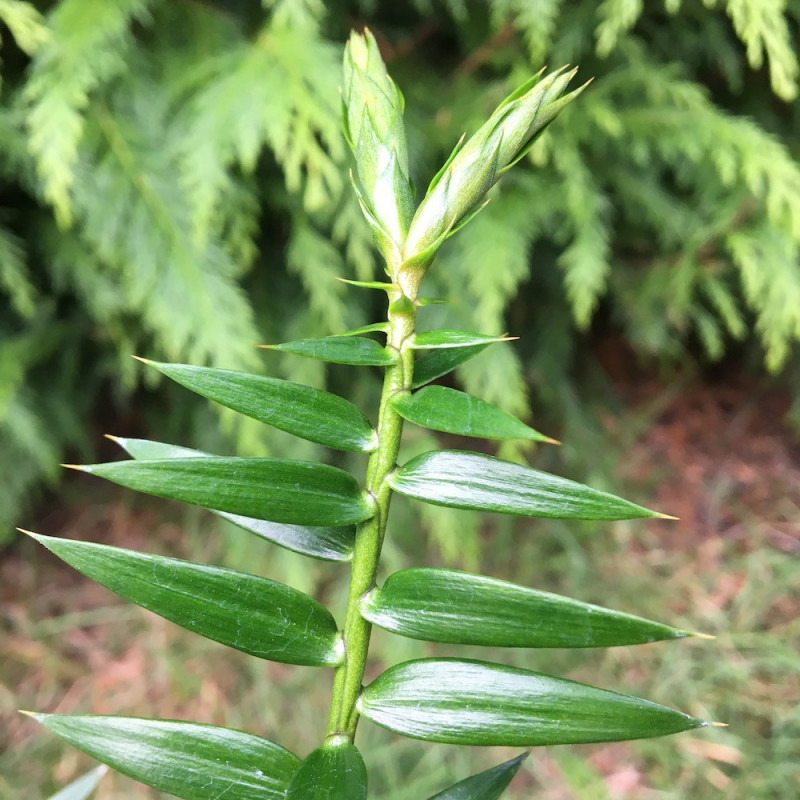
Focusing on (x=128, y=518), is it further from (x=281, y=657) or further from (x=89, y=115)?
(x=281, y=657)

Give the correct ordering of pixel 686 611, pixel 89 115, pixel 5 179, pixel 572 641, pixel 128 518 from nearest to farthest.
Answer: pixel 572 641
pixel 89 115
pixel 5 179
pixel 686 611
pixel 128 518

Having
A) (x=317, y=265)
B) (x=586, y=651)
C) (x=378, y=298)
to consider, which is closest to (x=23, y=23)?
(x=317, y=265)

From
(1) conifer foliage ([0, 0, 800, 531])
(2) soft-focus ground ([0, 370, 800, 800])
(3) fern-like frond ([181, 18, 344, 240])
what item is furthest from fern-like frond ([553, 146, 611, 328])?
(2) soft-focus ground ([0, 370, 800, 800])

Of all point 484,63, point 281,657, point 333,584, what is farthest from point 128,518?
point 281,657

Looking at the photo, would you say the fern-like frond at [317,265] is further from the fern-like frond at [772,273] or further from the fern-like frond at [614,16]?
the fern-like frond at [772,273]

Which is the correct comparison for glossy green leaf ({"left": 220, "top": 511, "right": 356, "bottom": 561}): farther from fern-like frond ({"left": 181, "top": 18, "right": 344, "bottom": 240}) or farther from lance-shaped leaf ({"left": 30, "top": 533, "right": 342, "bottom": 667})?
fern-like frond ({"left": 181, "top": 18, "right": 344, "bottom": 240})

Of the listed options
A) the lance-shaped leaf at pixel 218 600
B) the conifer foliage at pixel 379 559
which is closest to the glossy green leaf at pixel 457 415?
the conifer foliage at pixel 379 559

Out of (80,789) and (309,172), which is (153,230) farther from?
(80,789)
